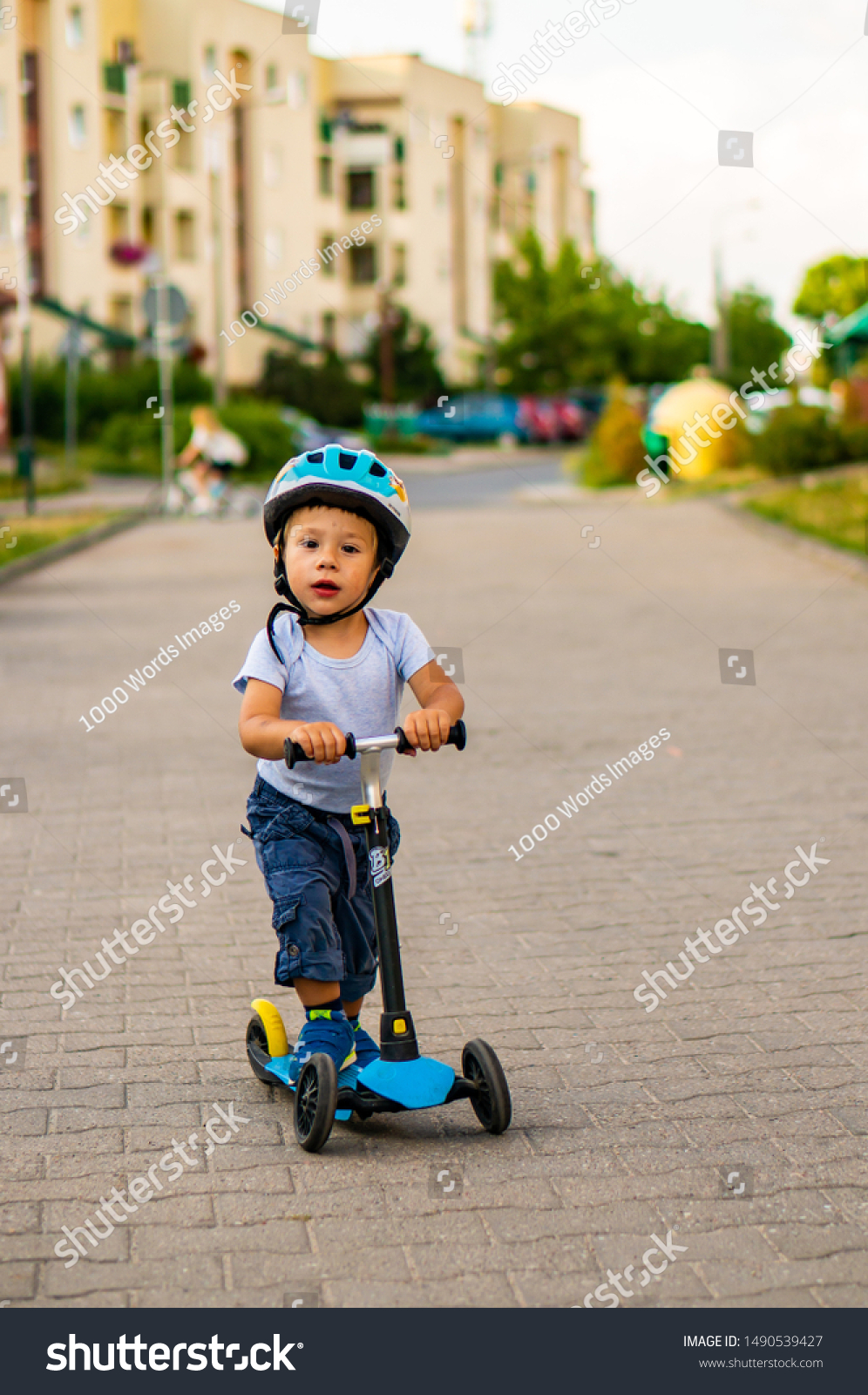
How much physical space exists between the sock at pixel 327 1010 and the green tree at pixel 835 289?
32.1m

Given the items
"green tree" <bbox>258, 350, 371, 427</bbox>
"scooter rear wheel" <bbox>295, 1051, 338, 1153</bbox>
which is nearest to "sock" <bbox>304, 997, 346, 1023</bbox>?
"scooter rear wheel" <bbox>295, 1051, 338, 1153</bbox>

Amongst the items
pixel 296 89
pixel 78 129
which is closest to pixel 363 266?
pixel 296 89

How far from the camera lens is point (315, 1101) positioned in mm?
3635

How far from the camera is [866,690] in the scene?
10.3 m

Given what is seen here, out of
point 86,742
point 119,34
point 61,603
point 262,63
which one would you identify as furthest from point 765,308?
point 86,742

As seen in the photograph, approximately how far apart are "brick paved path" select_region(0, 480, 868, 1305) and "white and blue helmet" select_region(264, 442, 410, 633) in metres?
1.23

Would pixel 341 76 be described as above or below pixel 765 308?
above

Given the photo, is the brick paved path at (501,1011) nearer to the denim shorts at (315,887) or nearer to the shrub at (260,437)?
the denim shorts at (315,887)

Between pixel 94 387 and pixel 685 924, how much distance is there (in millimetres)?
38172

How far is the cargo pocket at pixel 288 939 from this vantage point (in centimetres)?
371

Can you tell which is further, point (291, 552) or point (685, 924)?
point (685, 924)

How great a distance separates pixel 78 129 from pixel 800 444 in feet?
105

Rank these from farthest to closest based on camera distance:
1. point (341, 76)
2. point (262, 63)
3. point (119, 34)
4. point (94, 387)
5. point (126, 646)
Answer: point (341, 76)
point (262, 63)
point (119, 34)
point (94, 387)
point (126, 646)
